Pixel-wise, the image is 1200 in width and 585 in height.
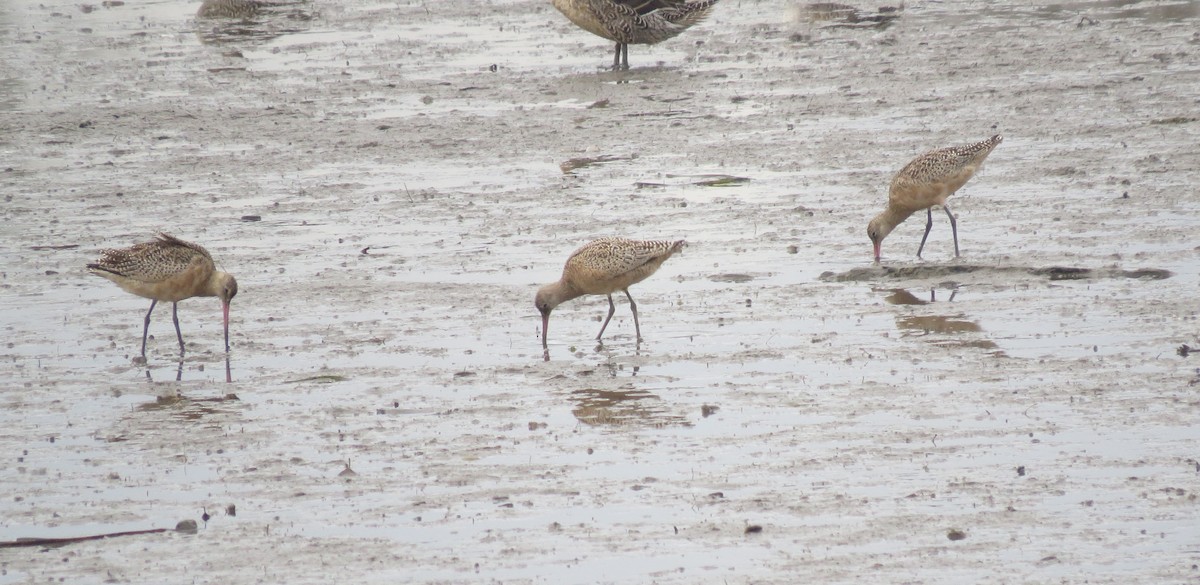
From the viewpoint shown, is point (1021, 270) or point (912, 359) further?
point (1021, 270)

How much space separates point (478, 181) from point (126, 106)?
5.10 m

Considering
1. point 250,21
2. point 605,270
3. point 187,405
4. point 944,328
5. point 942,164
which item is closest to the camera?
point 187,405

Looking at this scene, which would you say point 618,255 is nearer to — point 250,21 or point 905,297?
point 905,297

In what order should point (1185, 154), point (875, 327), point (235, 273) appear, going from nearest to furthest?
point (875, 327) → point (235, 273) → point (1185, 154)

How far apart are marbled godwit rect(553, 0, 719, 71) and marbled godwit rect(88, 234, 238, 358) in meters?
8.11

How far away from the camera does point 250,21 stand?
2181 centimetres

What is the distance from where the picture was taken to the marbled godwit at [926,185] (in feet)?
34.9

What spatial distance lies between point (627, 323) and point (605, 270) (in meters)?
0.51

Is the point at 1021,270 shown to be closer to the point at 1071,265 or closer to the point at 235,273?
the point at 1071,265

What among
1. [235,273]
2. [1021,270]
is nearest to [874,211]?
[1021,270]

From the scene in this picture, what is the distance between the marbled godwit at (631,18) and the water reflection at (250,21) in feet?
15.8

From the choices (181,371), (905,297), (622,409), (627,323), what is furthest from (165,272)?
(905,297)

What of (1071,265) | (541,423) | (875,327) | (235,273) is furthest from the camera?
(235,273)

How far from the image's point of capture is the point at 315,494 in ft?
23.1
